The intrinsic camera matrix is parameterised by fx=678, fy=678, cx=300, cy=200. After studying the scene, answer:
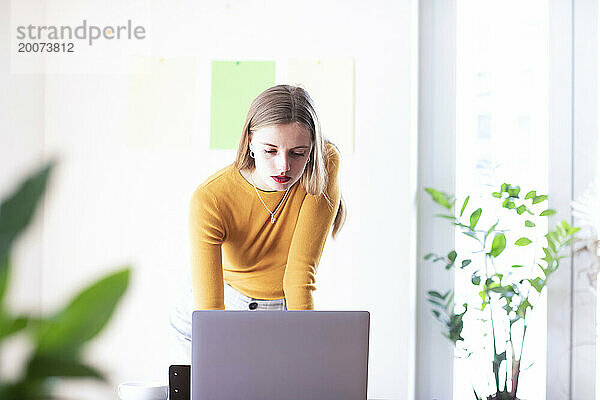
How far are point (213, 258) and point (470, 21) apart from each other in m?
1.41

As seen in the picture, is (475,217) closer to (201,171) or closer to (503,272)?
(503,272)

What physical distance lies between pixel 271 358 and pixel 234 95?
4.52 ft

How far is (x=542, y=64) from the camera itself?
8.67ft

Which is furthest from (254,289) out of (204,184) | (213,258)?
(204,184)

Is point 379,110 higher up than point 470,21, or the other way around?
point 470,21

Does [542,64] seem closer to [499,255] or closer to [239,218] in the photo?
[499,255]

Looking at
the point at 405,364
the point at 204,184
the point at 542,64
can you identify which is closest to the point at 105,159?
the point at 204,184

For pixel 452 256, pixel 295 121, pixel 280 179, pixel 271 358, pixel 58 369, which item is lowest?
pixel 271 358

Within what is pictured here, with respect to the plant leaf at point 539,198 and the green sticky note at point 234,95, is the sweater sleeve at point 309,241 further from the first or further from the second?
the plant leaf at point 539,198

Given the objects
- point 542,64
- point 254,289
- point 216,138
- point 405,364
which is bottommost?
point 405,364

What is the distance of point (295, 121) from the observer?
2625 mm

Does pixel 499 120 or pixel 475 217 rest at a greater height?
pixel 499 120

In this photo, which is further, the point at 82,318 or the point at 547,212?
the point at 547,212

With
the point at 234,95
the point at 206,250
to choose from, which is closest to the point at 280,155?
the point at 234,95
